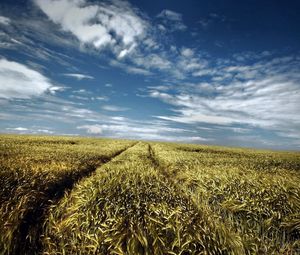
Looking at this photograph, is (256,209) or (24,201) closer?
(24,201)

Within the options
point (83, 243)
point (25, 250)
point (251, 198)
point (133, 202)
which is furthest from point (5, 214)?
point (251, 198)

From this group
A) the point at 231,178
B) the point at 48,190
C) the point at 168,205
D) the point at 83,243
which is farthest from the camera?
the point at 231,178

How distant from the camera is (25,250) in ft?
20.1

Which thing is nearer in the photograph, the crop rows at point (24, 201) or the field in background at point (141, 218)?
the field in background at point (141, 218)

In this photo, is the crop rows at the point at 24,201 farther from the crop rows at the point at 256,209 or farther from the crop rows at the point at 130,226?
the crop rows at the point at 256,209

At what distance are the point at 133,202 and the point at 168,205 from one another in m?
1.12

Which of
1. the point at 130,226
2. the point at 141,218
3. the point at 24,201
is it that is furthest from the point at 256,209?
the point at 24,201

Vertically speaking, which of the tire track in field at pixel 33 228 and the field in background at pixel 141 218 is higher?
the field in background at pixel 141 218

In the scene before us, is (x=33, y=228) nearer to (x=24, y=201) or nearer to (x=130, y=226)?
(x=24, y=201)

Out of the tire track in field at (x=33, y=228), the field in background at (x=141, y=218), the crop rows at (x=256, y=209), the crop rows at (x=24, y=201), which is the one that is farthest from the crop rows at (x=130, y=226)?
the crop rows at (x=256, y=209)

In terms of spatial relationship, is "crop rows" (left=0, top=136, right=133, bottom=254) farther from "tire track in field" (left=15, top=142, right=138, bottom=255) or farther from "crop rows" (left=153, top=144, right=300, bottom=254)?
"crop rows" (left=153, top=144, right=300, bottom=254)

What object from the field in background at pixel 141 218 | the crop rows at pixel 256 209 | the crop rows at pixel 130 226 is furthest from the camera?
the crop rows at pixel 256 209

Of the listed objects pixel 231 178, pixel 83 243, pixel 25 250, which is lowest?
pixel 25 250

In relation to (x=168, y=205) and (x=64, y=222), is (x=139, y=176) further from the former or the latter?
(x=64, y=222)
